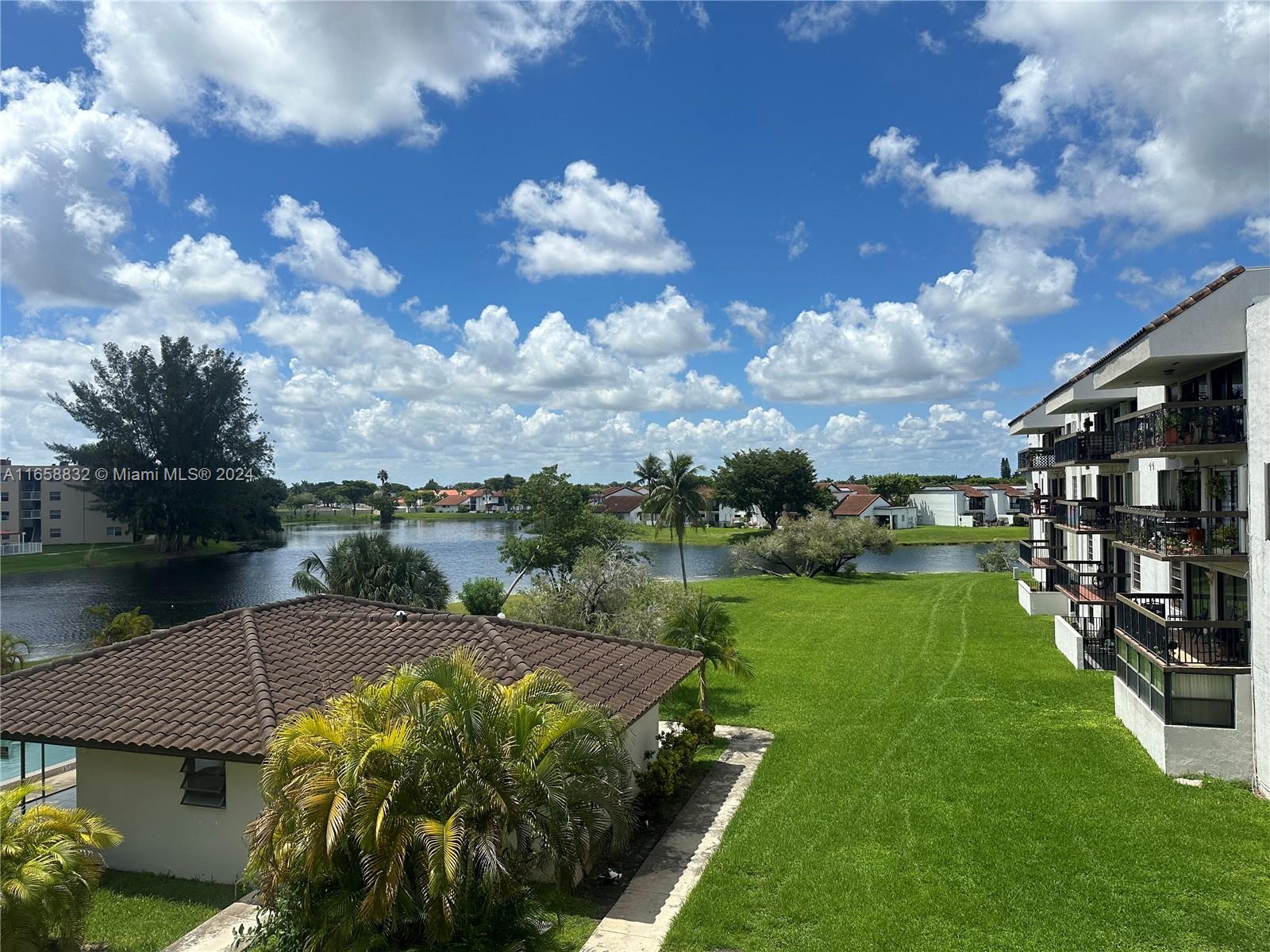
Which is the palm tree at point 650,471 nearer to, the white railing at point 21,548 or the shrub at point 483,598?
the shrub at point 483,598

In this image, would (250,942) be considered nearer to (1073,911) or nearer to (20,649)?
(1073,911)

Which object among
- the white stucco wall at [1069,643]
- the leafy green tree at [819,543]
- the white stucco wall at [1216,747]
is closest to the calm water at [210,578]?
the leafy green tree at [819,543]

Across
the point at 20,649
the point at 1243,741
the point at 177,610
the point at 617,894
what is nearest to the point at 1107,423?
the point at 1243,741

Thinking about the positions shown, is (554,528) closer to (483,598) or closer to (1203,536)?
(483,598)

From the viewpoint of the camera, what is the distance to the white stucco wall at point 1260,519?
51.8 feet

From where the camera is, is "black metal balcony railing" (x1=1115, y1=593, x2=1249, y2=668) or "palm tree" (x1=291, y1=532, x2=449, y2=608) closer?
"black metal balcony railing" (x1=1115, y1=593, x2=1249, y2=668)

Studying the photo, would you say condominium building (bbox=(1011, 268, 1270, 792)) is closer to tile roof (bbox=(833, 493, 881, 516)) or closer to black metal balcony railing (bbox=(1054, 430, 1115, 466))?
black metal balcony railing (bbox=(1054, 430, 1115, 466))

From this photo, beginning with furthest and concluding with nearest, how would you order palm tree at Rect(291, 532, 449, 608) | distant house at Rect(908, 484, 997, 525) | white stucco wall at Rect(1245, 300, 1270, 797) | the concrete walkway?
distant house at Rect(908, 484, 997, 525)
palm tree at Rect(291, 532, 449, 608)
white stucco wall at Rect(1245, 300, 1270, 797)
the concrete walkway

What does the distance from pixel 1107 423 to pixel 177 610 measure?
5405 cm

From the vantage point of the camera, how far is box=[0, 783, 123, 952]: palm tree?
8.48 meters

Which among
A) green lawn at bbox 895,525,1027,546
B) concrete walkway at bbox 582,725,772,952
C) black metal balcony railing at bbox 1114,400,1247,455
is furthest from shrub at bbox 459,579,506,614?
green lawn at bbox 895,525,1027,546

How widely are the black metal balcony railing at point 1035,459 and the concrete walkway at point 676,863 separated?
82.1 ft

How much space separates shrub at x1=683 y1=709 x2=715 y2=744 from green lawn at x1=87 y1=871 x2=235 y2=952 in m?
10.7

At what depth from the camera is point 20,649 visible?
39719 millimetres
